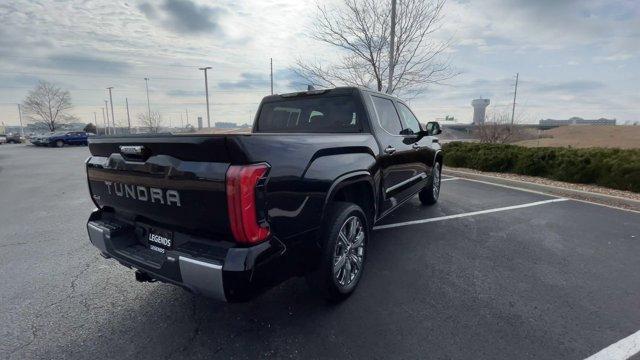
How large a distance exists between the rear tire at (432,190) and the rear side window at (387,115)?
1919mm

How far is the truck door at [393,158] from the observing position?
3.91 meters

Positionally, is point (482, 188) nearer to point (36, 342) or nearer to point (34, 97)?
point (36, 342)

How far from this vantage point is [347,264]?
10.3ft

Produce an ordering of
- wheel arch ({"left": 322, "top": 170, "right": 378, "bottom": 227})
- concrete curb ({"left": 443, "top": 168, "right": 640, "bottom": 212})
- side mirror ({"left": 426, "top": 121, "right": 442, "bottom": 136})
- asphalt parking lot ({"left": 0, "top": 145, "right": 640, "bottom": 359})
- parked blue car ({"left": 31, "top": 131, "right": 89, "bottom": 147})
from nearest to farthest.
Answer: asphalt parking lot ({"left": 0, "top": 145, "right": 640, "bottom": 359}) < wheel arch ({"left": 322, "top": 170, "right": 378, "bottom": 227}) < side mirror ({"left": 426, "top": 121, "right": 442, "bottom": 136}) < concrete curb ({"left": 443, "top": 168, "right": 640, "bottom": 212}) < parked blue car ({"left": 31, "top": 131, "right": 89, "bottom": 147})

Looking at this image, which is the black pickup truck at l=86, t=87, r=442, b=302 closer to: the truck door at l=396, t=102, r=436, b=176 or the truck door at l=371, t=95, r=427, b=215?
the truck door at l=371, t=95, r=427, b=215

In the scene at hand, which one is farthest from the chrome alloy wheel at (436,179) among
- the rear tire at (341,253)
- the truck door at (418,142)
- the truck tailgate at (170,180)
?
the truck tailgate at (170,180)

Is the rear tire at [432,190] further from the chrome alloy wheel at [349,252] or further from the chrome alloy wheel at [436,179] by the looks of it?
the chrome alloy wheel at [349,252]

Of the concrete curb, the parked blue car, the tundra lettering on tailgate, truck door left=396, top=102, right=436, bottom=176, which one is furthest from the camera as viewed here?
the parked blue car

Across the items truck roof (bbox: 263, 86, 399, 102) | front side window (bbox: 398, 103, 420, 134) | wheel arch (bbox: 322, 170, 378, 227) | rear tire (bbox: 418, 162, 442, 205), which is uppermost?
truck roof (bbox: 263, 86, 399, 102)

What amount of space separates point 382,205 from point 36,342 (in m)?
3.25

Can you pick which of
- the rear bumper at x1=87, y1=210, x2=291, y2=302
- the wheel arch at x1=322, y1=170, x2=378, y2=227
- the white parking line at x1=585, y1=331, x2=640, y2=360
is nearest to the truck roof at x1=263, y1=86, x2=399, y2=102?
the wheel arch at x1=322, y1=170, x2=378, y2=227

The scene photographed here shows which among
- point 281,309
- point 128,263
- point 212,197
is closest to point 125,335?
point 128,263

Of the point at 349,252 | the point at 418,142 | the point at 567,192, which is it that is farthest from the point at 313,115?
the point at 567,192

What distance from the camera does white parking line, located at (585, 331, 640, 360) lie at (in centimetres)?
235
